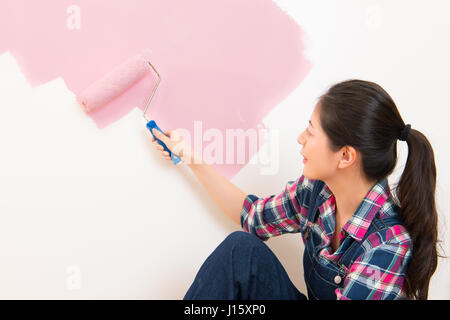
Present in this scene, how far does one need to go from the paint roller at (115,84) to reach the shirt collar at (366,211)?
50 cm

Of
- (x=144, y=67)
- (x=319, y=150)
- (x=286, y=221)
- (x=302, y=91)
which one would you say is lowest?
(x=286, y=221)

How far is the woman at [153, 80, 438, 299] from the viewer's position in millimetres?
787

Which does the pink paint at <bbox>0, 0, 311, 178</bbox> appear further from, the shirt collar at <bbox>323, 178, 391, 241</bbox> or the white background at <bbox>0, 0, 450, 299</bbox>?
the shirt collar at <bbox>323, 178, 391, 241</bbox>

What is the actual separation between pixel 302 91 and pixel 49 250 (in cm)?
76

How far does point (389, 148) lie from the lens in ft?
2.72

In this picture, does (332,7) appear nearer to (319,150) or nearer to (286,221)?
(319,150)

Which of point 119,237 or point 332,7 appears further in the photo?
point 332,7

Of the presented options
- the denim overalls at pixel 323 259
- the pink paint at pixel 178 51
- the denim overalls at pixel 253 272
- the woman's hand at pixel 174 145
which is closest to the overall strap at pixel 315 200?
the denim overalls at pixel 323 259

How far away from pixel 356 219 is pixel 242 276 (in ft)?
0.91

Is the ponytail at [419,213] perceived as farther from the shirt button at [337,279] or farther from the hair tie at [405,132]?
the shirt button at [337,279]

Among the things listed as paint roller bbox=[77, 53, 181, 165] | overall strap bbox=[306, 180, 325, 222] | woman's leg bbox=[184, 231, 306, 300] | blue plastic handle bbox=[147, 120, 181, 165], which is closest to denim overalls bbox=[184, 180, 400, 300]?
woman's leg bbox=[184, 231, 306, 300]

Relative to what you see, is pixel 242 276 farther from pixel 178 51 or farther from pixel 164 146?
pixel 178 51

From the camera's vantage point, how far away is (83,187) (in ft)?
2.99

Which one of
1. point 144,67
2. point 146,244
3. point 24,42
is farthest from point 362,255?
point 24,42
